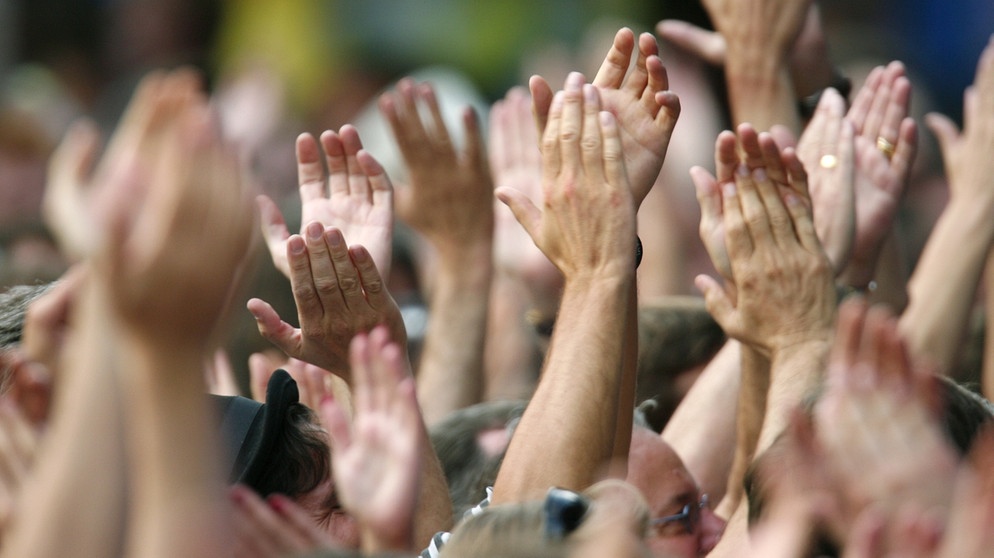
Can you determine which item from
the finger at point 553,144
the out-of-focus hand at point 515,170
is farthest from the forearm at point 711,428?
the finger at point 553,144

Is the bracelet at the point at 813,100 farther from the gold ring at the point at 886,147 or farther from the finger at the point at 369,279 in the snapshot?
the finger at the point at 369,279

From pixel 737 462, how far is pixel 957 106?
5.54 meters

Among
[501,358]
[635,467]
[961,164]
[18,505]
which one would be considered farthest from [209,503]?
[501,358]

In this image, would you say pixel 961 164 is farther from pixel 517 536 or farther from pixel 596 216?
pixel 517 536

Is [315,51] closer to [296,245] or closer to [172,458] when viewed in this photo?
[296,245]

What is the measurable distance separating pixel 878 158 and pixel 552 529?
88.5 inches

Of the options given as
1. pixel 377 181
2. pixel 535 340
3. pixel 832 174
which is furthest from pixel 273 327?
pixel 535 340

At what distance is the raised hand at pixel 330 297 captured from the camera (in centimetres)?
294

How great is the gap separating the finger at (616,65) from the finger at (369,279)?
0.63 metres

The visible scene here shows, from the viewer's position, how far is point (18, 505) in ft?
6.64

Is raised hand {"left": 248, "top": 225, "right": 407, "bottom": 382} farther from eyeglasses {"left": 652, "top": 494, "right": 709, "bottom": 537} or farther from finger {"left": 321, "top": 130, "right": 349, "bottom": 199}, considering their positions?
eyeglasses {"left": 652, "top": 494, "right": 709, "bottom": 537}

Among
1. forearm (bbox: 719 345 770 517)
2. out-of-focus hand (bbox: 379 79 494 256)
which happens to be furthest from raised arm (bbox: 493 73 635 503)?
out-of-focus hand (bbox: 379 79 494 256)

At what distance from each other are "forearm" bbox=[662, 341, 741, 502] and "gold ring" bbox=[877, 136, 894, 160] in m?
0.67

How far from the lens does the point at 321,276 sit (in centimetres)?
295
